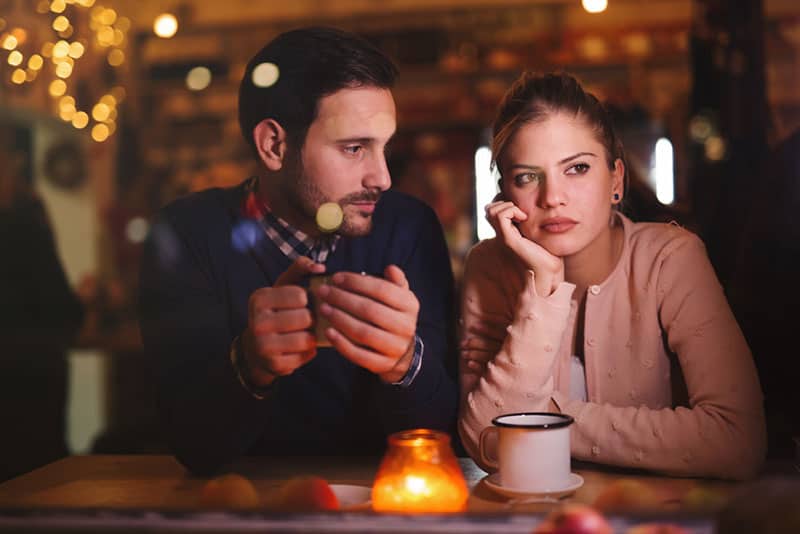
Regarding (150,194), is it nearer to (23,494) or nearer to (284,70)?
(284,70)

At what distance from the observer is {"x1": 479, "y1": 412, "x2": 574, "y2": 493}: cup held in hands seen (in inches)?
45.9

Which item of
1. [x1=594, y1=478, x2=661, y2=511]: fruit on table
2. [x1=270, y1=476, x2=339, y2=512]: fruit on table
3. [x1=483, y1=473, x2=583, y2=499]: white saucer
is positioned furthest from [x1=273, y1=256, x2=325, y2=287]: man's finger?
[x1=594, y1=478, x2=661, y2=511]: fruit on table

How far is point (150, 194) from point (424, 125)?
2.21 meters

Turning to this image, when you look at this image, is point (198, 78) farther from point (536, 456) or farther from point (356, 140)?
point (536, 456)

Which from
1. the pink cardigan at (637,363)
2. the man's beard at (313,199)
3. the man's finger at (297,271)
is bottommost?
the pink cardigan at (637,363)

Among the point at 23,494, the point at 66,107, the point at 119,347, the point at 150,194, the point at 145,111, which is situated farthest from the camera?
the point at 119,347

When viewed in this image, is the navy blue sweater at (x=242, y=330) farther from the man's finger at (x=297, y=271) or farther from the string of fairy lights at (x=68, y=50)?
the string of fairy lights at (x=68, y=50)

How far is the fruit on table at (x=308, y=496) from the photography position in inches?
44.9

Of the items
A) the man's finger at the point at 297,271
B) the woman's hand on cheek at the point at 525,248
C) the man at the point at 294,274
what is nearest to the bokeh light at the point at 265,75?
the man at the point at 294,274

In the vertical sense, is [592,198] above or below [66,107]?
below

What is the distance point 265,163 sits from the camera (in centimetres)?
144

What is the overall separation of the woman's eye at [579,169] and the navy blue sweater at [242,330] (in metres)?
0.29

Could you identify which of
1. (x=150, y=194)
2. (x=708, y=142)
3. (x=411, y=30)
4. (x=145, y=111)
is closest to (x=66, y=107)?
(x=145, y=111)

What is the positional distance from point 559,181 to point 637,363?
32 centimetres
